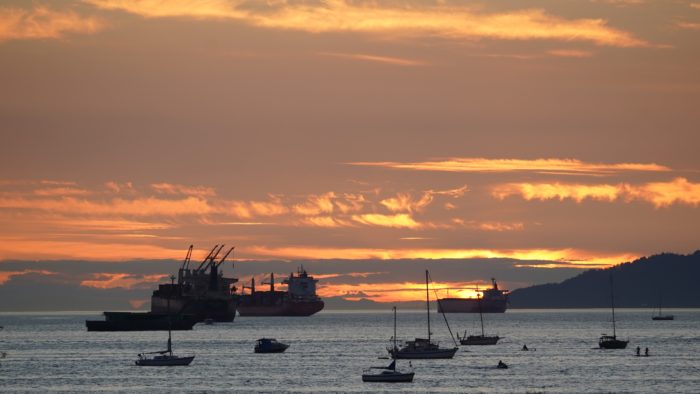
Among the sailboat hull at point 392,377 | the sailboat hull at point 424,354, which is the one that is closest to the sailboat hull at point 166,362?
the sailboat hull at point 424,354

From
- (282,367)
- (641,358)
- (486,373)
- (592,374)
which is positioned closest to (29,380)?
(282,367)

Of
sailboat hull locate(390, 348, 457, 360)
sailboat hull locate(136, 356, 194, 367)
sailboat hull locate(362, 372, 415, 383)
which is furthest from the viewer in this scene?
sailboat hull locate(390, 348, 457, 360)

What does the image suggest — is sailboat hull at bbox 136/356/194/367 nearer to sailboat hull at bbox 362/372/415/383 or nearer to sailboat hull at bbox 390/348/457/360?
sailboat hull at bbox 390/348/457/360

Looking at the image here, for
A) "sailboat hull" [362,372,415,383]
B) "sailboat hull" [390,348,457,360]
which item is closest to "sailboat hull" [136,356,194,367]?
"sailboat hull" [390,348,457,360]

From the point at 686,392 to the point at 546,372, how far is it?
109ft

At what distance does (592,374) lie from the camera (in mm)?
159750

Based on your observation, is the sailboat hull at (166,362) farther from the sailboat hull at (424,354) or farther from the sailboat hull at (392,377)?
the sailboat hull at (392,377)

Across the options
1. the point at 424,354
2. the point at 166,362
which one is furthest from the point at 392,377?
the point at 166,362

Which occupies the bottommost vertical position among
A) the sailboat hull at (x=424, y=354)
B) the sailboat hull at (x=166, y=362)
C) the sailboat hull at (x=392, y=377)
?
→ the sailboat hull at (x=392, y=377)

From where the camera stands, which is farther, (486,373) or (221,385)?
(486,373)

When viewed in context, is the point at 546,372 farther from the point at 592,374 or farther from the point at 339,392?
the point at 339,392

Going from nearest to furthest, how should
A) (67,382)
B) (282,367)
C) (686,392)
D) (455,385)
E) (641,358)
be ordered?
(686,392)
(455,385)
(67,382)
(282,367)
(641,358)

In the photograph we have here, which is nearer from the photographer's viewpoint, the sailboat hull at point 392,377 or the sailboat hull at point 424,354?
the sailboat hull at point 392,377

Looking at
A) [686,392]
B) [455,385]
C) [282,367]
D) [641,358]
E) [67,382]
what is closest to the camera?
[686,392]
